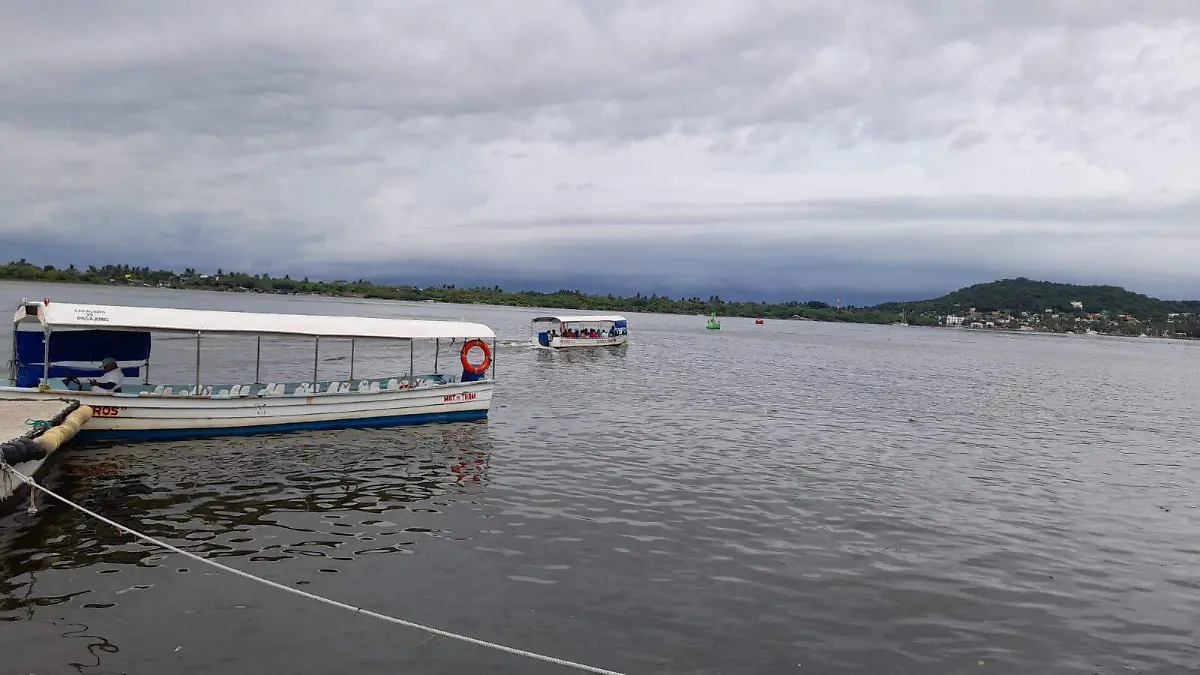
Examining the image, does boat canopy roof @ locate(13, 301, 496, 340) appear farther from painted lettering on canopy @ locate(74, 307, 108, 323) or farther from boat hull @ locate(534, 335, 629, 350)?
boat hull @ locate(534, 335, 629, 350)

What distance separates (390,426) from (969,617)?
20067 millimetres

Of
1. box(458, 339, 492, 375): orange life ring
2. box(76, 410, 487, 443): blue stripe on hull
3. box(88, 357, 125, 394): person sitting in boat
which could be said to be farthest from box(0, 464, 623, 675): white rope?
box(458, 339, 492, 375): orange life ring

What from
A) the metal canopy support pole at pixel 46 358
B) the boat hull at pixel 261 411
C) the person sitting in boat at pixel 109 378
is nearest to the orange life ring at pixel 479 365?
the boat hull at pixel 261 411

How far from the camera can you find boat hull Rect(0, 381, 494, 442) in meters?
22.2

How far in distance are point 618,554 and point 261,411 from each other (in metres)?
14.6

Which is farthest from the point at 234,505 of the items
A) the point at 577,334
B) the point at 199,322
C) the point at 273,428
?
the point at 577,334

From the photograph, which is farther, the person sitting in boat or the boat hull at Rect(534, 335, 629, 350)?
the boat hull at Rect(534, 335, 629, 350)

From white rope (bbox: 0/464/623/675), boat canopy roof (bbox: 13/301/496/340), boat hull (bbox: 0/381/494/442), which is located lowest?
white rope (bbox: 0/464/623/675)

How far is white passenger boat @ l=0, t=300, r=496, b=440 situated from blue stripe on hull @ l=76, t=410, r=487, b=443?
3 centimetres

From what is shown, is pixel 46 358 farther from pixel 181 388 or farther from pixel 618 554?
pixel 618 554

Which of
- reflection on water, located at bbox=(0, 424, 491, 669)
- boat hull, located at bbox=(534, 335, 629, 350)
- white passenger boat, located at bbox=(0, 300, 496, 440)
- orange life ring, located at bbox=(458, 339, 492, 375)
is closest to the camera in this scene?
reflection on water, located at bbox=(0, 424, 491, 669)

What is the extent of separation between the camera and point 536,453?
2472cm

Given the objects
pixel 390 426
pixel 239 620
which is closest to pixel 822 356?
pixel 390 426

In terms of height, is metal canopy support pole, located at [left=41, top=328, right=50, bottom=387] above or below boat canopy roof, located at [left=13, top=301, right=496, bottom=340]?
below
